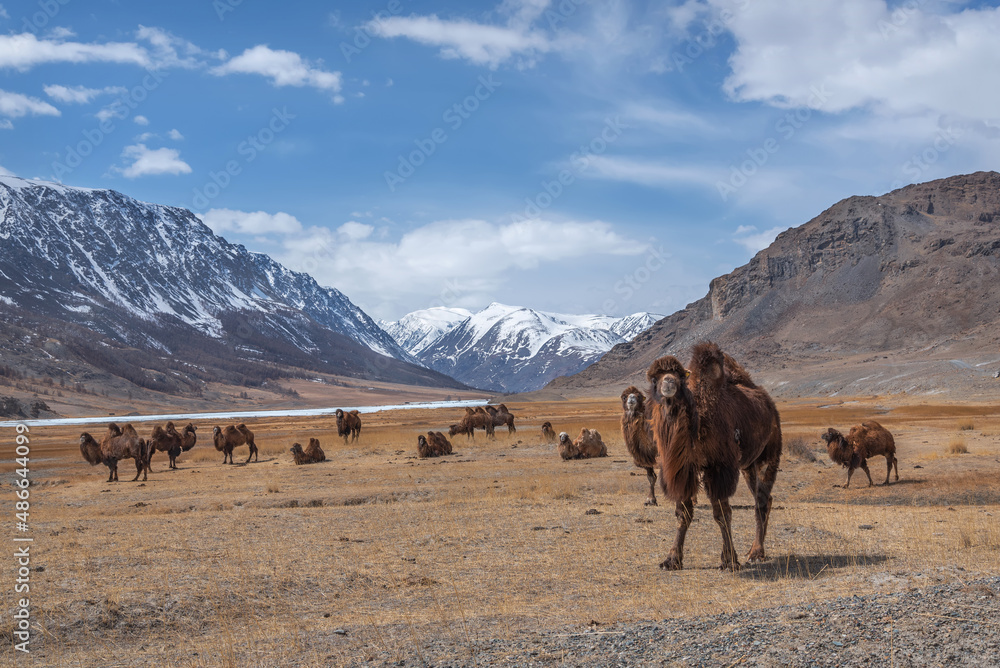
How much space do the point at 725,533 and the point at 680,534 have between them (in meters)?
0.55

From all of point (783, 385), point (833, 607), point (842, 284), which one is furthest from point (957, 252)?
point (833, 607)

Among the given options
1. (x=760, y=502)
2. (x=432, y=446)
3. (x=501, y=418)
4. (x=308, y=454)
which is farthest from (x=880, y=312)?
(x=760, y=502)

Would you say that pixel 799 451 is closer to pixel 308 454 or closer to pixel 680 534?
pixel 680 534

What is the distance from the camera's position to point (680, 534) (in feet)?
29.9

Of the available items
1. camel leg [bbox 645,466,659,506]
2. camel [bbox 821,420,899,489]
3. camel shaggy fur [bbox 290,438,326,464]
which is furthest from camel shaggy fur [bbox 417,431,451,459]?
camel [bbox 821,420,899,489]

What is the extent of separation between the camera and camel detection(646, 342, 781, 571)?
8.66 metres

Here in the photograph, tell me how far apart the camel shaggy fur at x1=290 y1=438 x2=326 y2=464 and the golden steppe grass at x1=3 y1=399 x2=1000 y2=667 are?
9.46 metres

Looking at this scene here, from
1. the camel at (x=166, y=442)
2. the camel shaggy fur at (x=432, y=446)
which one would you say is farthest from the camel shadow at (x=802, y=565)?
the camel at (x=166, y=442)

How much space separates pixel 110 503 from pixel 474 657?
17.4 m

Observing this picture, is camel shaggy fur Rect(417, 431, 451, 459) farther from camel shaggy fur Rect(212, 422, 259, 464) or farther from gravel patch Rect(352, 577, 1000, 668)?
gravel patch Rect(352, 577, 1000, 668)

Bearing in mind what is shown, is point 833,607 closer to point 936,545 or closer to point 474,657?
point 474,657

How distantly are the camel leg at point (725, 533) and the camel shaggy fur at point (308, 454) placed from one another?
2385cm

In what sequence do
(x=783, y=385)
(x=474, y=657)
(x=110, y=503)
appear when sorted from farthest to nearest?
(x=783, y=385) → (x=110, y=503) → (x=474, y=657)

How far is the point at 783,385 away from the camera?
11588 centimetres
